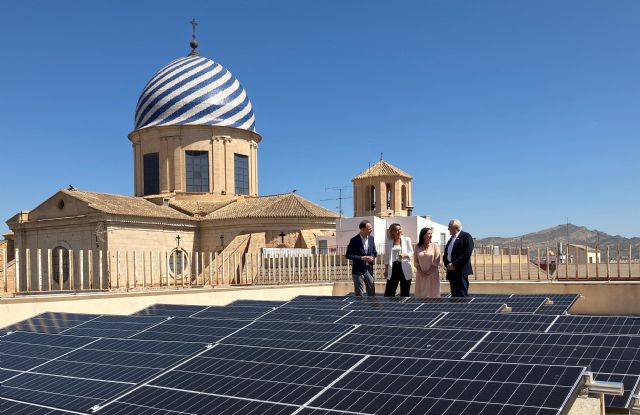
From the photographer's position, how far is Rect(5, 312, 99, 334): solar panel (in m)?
7.24

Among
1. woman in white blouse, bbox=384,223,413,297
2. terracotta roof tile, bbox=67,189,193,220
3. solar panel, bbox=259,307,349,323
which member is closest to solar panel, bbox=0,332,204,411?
solar panel, bbox=259,307,349,323

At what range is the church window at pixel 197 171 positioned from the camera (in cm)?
4191

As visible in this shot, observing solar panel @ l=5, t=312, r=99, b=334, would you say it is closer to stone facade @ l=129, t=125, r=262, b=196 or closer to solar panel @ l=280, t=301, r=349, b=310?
solar panel @ l=280, t=301, r=349, b=310

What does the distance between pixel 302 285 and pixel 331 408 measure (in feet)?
40.7

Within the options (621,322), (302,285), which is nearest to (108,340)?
(621,322)

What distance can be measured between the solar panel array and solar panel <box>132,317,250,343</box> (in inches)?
0.8

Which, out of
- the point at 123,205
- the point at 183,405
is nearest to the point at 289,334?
the point at 183,405

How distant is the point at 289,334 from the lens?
569 centimetres

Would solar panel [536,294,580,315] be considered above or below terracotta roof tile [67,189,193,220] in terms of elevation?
below

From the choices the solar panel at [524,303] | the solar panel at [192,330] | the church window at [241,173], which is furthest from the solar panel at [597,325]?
the church window at [241,173]

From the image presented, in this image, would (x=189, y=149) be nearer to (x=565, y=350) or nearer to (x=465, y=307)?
(x=465, y=307)

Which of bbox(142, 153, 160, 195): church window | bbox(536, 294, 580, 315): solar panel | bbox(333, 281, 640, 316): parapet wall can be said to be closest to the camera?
bbox(536, 294, 580, 315): solar panel

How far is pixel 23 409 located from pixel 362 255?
7362 millimetres

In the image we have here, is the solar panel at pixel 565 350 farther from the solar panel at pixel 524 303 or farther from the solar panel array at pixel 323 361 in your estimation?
the solar panel at pixel 524 303
